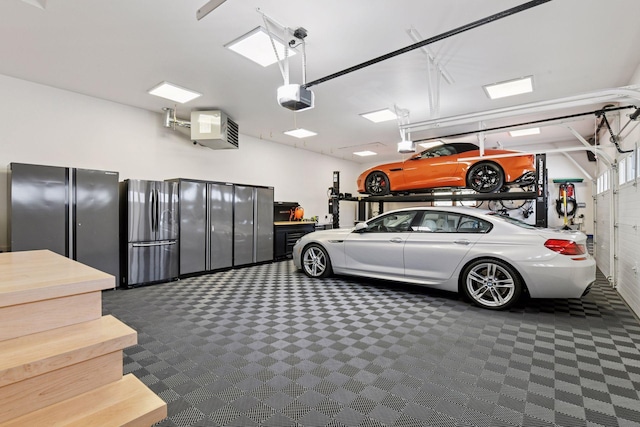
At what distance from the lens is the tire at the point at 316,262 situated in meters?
5.14

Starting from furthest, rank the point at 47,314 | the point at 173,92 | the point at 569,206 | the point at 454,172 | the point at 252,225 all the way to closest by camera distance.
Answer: the point at 569,206 → the point at 252,225 → the point at 454,172 → the point at 173,92 → the point at 47,314

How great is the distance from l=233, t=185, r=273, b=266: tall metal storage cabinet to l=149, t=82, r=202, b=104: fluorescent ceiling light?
2076 mm

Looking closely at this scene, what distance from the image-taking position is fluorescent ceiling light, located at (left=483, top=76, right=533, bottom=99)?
437 cm

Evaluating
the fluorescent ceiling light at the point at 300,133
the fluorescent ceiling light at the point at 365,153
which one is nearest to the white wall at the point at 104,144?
the fluorescent ceiling light at the point at 300,133

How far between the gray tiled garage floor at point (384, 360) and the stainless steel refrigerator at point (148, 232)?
0.97m

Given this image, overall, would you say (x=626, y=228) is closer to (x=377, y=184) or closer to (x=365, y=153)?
(x=377, y=184)

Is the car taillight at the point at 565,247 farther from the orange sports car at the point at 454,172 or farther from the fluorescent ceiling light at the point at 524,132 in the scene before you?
the fluorescent ceiling light at the point at 524,132

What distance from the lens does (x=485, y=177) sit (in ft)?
17.3

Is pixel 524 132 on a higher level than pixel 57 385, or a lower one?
higher

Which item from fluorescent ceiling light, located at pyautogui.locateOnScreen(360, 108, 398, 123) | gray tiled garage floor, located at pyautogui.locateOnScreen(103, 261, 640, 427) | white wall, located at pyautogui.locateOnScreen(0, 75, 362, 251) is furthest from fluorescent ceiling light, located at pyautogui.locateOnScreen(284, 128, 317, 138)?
gray tiled garage floor, located at pyautogui.locateOnScreen(103, 261, 640, 427)

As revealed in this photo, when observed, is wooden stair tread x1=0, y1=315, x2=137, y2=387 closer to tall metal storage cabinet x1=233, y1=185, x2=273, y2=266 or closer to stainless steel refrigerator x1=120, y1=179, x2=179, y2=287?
stainless steel refrigerator x1=120, y1=179, x2=179, y2=287

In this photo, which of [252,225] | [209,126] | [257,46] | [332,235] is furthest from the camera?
[252,225]

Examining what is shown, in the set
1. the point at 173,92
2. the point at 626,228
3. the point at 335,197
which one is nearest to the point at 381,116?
the point at 335,197

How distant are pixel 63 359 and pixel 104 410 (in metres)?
0.25
